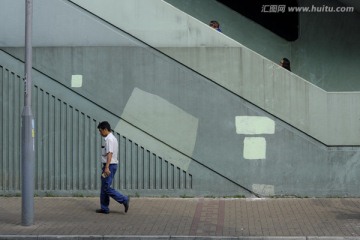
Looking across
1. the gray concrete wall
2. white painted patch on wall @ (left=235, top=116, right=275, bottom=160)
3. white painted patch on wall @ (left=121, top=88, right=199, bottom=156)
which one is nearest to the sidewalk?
the gray concrete wall

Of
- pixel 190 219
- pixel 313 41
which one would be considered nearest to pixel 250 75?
pixel 313 41

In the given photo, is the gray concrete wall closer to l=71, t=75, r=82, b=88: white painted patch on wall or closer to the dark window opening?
l=71, t=75, r=82, b=88: white painted patch on wall

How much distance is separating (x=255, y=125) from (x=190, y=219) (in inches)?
119

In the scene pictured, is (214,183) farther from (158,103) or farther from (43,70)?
(43,70)

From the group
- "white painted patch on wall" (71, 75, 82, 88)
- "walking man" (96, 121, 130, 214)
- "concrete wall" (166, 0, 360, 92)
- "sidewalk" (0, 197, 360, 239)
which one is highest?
"concrete wall" (166, 0, 360, 92)

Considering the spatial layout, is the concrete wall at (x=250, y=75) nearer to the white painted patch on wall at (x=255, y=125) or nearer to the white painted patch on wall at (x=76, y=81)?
the white painted patch on wall at (x=255, y=125)

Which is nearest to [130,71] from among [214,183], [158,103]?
[158,103]

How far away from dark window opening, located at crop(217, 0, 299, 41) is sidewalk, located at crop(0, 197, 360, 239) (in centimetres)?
482

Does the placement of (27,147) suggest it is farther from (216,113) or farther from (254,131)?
(254,131)

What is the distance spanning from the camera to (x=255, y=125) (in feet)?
43.1

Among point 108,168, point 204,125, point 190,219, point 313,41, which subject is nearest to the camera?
point 190,219

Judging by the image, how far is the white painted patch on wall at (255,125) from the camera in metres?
13.1

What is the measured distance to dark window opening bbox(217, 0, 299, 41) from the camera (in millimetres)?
15617

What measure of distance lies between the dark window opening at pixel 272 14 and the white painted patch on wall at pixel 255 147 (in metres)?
3.72
